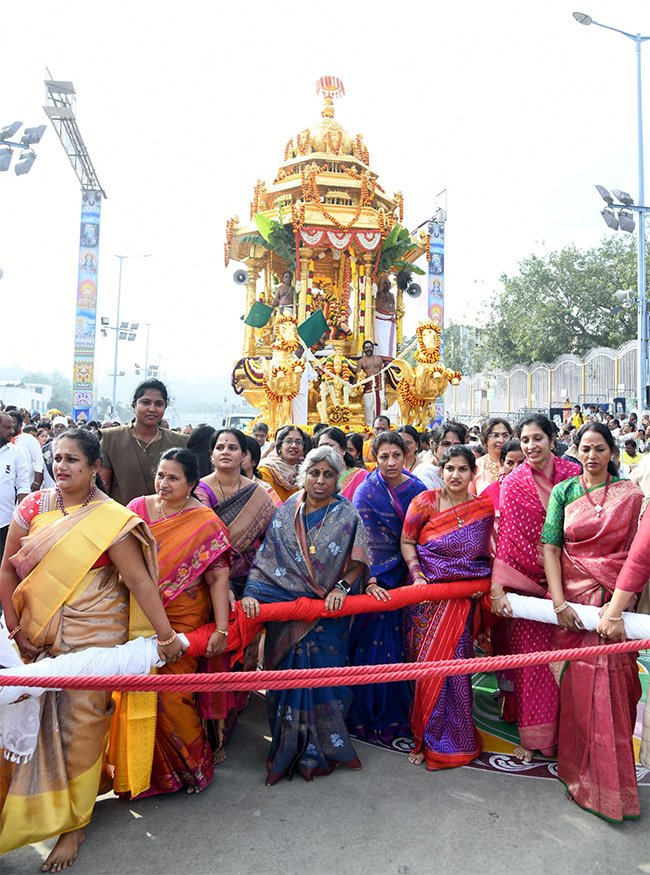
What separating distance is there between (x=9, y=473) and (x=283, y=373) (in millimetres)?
5049

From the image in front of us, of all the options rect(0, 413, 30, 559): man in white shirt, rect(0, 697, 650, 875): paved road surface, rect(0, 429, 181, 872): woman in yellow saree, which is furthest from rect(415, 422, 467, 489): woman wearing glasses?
rect(0, 413, 30, 559): man in white shirt

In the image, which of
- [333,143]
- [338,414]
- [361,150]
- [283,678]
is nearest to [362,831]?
[283,678]

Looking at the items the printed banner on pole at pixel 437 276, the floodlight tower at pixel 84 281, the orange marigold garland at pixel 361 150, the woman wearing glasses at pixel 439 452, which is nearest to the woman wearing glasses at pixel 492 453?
the woman wearing glasses at pixel 439 452

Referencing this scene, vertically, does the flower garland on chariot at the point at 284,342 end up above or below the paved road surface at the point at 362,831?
above

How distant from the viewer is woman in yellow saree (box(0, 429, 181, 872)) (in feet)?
7.28

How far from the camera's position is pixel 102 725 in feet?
7.78

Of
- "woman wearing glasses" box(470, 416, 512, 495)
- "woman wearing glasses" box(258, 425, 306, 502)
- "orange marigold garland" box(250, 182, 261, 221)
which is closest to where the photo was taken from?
"woman wearing glasses" box(258, 425, 306, 502)

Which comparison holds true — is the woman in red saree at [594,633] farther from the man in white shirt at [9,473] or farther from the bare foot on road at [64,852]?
the man in white shirt at [9,473]

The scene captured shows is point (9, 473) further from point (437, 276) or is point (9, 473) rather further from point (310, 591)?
point (437, 276)

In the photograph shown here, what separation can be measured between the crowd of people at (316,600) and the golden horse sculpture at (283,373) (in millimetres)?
5897

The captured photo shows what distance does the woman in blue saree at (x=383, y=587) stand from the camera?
10.7ft

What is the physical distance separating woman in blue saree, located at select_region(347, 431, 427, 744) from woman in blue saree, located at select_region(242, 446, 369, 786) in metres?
0.37

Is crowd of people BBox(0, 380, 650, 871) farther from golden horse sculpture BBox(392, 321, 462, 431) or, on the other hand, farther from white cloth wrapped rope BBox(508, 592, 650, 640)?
golden horse sculpture BBox(392, 321, 462, 431)

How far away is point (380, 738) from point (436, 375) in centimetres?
736
